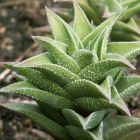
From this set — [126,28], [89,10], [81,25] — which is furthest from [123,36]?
[81,25]

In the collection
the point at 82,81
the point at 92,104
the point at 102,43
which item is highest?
the point at 102,43

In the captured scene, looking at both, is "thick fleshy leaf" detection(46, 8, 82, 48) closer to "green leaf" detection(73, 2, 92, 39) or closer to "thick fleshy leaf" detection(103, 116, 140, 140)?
"green leaf" detection(73, 2, 92, 39)

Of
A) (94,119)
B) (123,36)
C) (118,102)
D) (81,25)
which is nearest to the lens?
(118,102)

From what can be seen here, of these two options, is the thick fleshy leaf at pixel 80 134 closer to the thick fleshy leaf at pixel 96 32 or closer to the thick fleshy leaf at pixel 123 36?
the thick fleshy leaf at pixel 96 32

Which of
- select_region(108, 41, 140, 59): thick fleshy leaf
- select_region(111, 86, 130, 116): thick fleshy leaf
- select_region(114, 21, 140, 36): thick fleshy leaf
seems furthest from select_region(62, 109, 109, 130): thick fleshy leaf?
select_region(114, 21, 140, 36): thick fleshy leaf

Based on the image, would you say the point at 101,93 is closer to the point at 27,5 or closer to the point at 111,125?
the point at 111,125

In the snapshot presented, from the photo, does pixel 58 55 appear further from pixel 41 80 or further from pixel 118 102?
pixel 118 102

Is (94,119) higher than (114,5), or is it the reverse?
(114,5)
